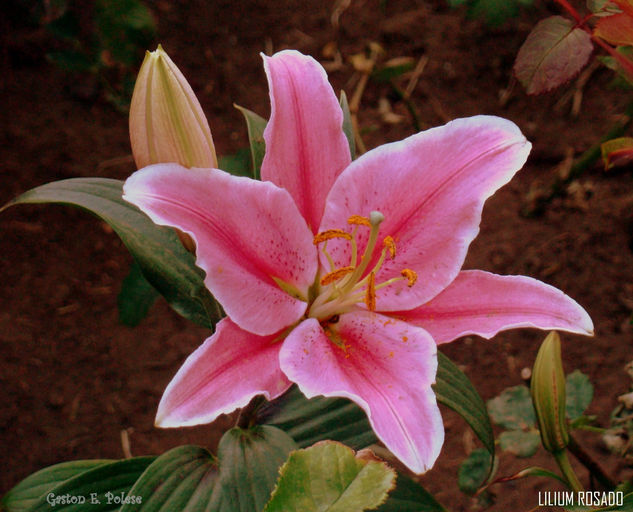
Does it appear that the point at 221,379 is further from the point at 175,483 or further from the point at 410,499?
the point at 410,499

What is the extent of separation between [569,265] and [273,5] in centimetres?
101

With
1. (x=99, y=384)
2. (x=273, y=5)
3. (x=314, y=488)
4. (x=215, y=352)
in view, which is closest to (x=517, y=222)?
(x=273, y=5)

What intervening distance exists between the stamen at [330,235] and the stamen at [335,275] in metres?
0.03

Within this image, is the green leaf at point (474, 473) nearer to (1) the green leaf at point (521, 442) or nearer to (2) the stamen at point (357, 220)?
(1) the green leaf at point (521, 442)

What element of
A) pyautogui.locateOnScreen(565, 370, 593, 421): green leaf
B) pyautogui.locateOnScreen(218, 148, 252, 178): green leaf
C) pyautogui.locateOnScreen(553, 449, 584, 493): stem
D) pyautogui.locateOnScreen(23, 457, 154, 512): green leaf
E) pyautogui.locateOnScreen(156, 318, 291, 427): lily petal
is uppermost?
pyautogui.locateOnScreen(156, 318, 291, 427): lily petal

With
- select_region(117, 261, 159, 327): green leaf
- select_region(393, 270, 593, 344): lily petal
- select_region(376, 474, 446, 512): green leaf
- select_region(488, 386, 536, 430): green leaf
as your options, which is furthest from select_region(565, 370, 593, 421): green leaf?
select_region(117, 261, 159, 327): green leaf

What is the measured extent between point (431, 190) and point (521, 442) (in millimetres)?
573

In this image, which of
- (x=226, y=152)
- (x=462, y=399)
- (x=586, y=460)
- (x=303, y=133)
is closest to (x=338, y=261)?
(x=303, y=133)

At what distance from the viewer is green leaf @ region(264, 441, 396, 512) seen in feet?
1.44

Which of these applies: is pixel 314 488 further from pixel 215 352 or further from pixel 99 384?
pixel 99 384

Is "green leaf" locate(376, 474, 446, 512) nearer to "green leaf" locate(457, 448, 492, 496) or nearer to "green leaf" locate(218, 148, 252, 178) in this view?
"green leaf" locate(457, 448, 492, 496)

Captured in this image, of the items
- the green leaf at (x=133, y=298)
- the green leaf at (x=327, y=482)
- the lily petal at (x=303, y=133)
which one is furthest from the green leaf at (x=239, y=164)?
the green leaf at (x=327, y=482)

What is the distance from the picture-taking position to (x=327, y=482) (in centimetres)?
46

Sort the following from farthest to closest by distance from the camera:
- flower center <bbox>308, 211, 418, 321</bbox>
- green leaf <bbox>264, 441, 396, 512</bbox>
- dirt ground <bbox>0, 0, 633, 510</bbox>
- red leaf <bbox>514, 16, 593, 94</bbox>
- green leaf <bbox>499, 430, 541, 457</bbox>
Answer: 1. dirt ground <bbox>0, 0, 633, 510</bbox>
2. green leaf <bbox>499, 430, 541, 457</bbox>
3. red leaf <bbox>514, 16, 593, 94</bbox>
4. flower center <bbox>308, 211, 418, 321</bbox>
5. green leaf <bbox>264, 441, 396, 512</bbox>
